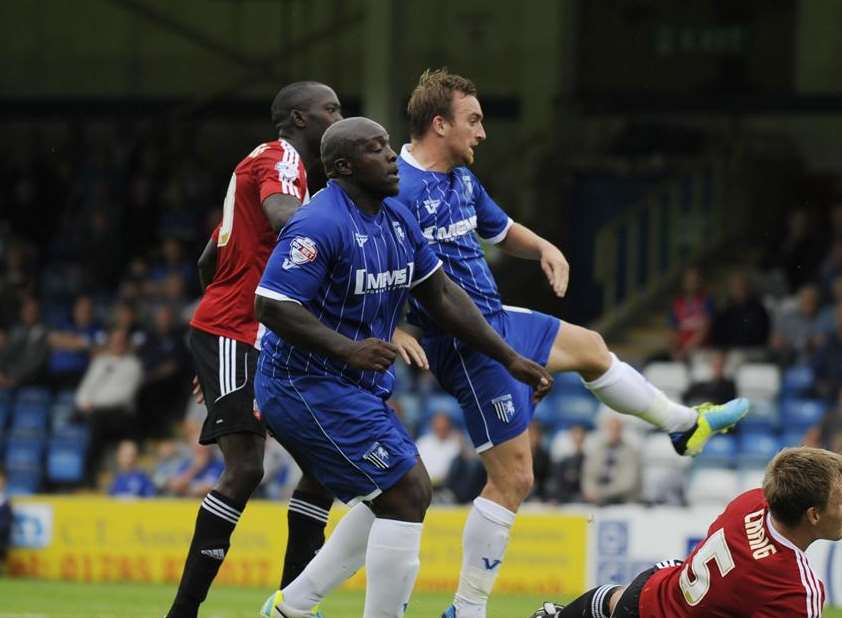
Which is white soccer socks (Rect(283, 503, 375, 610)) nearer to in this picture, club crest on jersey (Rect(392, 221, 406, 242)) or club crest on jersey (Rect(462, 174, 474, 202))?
club crest on jersey (Rect(392, 221, 406, 242))

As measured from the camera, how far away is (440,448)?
1474 cm

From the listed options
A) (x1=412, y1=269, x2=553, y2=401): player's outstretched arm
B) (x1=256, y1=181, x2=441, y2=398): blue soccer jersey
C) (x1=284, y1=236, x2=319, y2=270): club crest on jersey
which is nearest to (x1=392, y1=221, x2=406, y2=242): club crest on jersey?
(x1=256, y1=181, x2=441, y2=398): blue soccer jersey

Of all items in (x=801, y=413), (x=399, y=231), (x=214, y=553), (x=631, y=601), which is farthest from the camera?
(x=801, y=413)

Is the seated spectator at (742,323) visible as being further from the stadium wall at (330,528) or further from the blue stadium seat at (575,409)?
the stadium wall at (330,528)

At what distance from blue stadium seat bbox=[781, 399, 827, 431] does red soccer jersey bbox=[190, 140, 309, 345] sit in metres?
8.83

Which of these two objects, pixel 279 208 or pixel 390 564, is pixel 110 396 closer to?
pixel 279 208

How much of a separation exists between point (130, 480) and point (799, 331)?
6612mm

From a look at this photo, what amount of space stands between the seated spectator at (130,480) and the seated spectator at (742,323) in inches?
226

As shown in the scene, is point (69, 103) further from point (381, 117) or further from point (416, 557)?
point (416, 557)

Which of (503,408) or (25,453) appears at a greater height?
(503,408)

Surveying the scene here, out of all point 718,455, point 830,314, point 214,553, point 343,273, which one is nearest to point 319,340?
point 343,273

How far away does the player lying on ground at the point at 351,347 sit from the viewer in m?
5.91

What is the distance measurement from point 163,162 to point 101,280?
2.57m

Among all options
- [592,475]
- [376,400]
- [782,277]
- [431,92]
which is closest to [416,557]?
[376,400]
